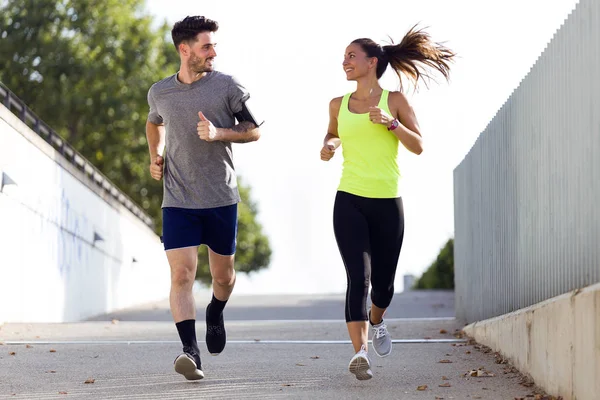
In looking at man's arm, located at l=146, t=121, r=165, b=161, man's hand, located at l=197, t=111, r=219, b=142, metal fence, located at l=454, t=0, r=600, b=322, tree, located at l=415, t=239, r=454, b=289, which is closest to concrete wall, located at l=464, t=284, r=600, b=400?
metal fence, located at l=454, t=0, r=600, b=322

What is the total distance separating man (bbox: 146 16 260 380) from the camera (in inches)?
288

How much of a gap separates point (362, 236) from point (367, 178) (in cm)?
36

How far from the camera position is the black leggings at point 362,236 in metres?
7.08

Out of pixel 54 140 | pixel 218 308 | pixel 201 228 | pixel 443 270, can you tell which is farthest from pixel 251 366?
pixel 443 270

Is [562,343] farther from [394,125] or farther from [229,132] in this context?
[229,132]

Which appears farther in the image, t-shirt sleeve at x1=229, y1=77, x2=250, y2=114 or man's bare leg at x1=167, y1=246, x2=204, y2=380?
t-shirt sleeve at x1=229, y1=77, x2=250, y2=114

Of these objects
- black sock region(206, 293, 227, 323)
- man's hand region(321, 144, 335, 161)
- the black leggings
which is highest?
man's hand region(321, 144, 335, 161)

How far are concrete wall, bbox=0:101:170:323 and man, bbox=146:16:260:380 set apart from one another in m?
7.09

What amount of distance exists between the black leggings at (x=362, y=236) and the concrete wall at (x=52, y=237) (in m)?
7.87

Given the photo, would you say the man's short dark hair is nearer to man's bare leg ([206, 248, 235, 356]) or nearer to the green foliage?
man's bare leg ([206, 248, 235, 356])

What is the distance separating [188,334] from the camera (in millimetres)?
7117

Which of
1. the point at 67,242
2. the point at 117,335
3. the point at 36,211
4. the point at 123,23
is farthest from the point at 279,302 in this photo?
the point at 123,23

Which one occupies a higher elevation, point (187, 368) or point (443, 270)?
point (443, 270)

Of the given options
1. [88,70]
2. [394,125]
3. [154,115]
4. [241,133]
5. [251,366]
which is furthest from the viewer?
[88,70]
